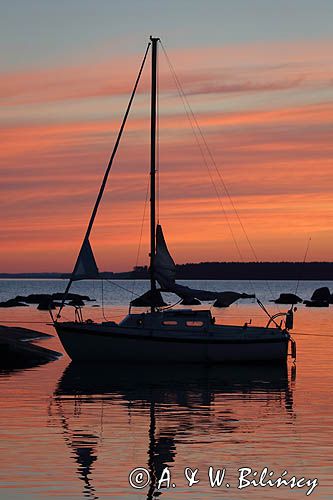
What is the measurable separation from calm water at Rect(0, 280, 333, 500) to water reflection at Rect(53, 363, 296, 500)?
0.14 ft

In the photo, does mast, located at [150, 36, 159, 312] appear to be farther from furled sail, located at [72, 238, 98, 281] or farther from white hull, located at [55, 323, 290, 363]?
furled sail, located at [72, 238, 98, 281]

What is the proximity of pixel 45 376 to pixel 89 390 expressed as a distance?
197 inches

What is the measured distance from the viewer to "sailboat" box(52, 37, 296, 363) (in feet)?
153

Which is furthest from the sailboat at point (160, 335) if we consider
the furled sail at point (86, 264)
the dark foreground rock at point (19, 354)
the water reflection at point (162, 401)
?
A: the dark foreground rock at point (19, 354)

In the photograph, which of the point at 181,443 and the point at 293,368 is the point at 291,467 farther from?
the point at 293,368

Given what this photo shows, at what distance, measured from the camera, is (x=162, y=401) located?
3525 centimetres

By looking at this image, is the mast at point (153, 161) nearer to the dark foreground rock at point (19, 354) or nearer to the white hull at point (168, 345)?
the white hull at point (168, 345)

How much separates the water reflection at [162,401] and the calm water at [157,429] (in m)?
0.04

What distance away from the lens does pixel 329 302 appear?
161 meters

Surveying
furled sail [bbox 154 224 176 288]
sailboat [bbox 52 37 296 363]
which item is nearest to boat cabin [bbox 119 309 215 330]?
sailboat [bbox 52 37 296 363]

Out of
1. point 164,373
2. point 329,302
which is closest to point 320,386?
point 164,373

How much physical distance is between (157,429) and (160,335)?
18514 millimetres

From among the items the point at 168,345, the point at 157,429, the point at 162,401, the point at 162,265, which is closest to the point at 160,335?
the point at 168,345

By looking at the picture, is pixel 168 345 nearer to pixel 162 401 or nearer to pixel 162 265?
pixel 162 265
